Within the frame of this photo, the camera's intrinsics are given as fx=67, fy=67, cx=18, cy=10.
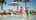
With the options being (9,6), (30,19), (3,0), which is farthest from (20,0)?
(30,19)

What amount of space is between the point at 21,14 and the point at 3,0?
54cm

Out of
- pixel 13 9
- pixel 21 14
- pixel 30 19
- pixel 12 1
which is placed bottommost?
pixel 30 19

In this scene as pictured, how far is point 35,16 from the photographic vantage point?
1.55 meters

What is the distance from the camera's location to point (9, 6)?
5.21 feet

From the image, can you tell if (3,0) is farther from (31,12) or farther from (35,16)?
(35,16)

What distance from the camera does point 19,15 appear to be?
1.56 meters

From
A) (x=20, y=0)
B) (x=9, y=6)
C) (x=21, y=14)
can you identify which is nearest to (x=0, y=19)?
(x=9, y=6)

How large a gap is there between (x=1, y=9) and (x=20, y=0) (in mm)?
498

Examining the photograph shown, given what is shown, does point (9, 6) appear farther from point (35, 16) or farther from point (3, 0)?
point (35, 16)

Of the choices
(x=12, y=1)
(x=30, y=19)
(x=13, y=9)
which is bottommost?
(x=30, y=19)

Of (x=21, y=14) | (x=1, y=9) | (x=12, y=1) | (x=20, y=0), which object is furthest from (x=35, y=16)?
A: (x=1, y=9)

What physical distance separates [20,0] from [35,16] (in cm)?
51

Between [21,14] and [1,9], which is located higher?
[1,9]

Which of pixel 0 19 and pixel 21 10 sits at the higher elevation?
pixel 21 10
